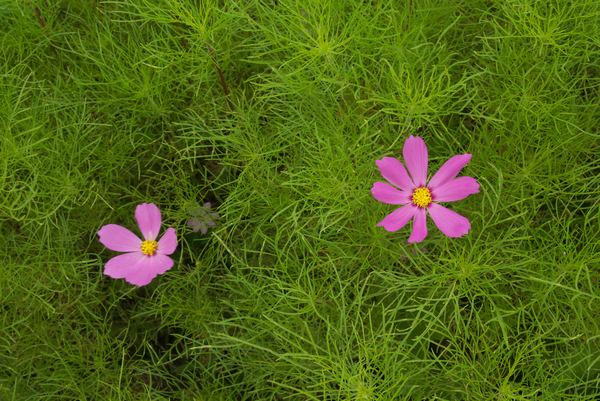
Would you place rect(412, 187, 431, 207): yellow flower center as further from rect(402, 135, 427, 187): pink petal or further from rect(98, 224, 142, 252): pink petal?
rect(98, 224, 142, 252): pink petal

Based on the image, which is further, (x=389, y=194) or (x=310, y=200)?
(x=310, y=200)

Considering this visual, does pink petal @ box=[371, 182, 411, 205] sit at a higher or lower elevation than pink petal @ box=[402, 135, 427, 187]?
lower

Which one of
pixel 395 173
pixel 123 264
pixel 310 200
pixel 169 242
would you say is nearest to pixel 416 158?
pixel 395 173

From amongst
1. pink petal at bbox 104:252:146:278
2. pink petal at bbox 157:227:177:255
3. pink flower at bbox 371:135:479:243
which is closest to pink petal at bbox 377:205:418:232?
pink flower at bbox 371:135:479:243

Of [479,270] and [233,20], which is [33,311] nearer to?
[233,20]

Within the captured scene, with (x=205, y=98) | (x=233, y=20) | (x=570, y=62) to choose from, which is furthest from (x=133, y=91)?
(x=570, y=62)

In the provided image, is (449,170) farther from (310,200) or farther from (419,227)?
(310,200)

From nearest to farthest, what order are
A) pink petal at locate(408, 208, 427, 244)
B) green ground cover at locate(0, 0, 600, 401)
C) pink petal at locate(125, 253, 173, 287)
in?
pink petal at locate(408, 208, 427, 244) → green ground cover at locate(0, 0, 600, 401) → pink petal at locate(125, 253, 173, 287)
